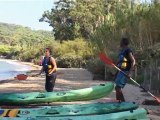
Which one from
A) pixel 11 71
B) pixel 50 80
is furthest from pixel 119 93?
pixel 11 71

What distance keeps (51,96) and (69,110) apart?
2313 millimetres

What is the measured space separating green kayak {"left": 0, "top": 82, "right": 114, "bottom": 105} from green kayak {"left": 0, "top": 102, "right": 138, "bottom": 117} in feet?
6.59

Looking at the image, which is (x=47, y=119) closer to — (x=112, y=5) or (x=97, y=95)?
(x=97, y=95)

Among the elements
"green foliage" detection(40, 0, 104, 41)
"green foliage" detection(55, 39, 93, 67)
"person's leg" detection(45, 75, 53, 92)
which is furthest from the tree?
"person's leg" detection(45, 75, 53, 92)

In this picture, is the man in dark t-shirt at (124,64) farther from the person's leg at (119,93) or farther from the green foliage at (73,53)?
the green foliage at (73,53)

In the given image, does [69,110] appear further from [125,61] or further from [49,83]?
[49,83]

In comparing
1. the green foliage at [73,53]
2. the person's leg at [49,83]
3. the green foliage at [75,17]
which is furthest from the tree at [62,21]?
the person's leg at [49,83]

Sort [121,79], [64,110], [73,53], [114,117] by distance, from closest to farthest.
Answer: [114,117]
[64,110]
[121,79]
[73,53]

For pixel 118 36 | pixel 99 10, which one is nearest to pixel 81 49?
pixel 99 10

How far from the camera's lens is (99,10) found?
60.0 metres

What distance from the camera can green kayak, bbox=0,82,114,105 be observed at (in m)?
10.5

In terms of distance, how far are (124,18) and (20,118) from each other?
21631 millimetres

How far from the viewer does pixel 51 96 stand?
35.1ft

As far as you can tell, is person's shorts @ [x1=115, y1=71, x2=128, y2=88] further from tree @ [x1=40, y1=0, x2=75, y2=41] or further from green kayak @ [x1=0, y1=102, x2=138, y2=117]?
tree @ [x1=40, y1=0, x2=75, y2=41]
